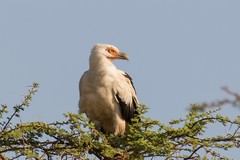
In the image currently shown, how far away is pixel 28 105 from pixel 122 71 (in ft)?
9.83

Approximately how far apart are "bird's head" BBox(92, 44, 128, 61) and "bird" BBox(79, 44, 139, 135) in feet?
0.36

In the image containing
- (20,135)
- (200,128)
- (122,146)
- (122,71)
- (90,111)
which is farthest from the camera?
(122,71)

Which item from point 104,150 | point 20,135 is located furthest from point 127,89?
point 20,135

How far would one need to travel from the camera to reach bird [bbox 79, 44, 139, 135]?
22.6 ft

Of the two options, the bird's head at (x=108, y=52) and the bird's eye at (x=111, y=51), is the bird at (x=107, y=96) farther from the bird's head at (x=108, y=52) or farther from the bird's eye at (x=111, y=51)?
the bird's eye at (x=111, y=51)

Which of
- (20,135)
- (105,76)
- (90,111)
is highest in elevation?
(105,76)

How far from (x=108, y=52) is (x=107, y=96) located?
1070 mm

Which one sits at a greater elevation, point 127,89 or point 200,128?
point 127,89

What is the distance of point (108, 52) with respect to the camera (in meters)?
Answer: 7.67

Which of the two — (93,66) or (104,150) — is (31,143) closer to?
(104,150)

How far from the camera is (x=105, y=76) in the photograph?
22.9 feet

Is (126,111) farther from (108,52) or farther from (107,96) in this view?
(108,52)

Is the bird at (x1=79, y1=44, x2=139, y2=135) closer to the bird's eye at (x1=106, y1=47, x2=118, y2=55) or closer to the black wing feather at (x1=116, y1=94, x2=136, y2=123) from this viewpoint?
the black wing feather at (x1=116, y1=94, x2=136, y2=123)

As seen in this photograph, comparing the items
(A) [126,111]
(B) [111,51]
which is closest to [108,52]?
(B) [111,51]
